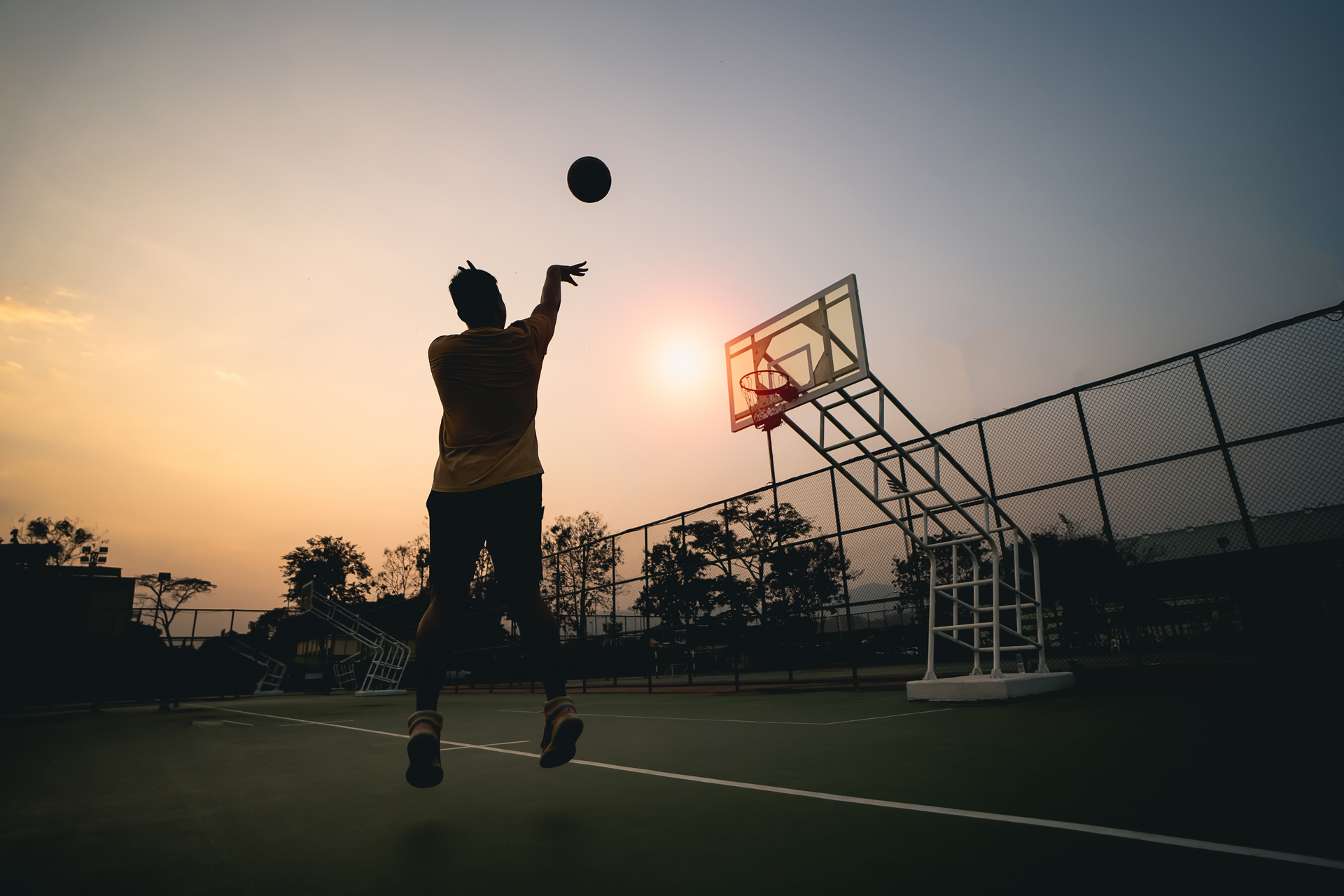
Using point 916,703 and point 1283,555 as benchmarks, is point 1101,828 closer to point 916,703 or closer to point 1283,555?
point 916,703

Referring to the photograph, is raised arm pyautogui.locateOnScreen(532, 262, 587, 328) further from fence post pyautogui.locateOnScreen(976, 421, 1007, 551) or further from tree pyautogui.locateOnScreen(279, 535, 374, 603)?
tree pyautogui.locateOnScreen(279, 535, 374, 603)

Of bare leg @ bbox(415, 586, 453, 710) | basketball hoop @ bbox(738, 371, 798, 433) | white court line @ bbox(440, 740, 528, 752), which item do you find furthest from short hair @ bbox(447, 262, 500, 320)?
basketball hoop @ bbox(738, 371, 798, 433)

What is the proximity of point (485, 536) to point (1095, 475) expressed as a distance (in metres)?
7.80

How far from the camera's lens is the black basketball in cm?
422

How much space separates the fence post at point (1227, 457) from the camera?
6.41m

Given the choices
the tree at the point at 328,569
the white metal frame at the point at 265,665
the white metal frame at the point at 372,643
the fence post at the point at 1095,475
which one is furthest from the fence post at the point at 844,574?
the tree at the point at 328,569

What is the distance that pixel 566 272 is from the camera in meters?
2.77

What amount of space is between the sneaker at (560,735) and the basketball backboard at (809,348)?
4.96m

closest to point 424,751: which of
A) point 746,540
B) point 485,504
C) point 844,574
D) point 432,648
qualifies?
point 432,648

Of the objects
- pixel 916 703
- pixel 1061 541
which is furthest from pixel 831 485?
pixel 916 703

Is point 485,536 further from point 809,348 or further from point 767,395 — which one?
point 809,348

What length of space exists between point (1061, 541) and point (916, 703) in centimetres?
341

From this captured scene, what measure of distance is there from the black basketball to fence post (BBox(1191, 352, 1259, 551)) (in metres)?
6.76

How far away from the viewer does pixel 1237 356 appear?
259 inches
